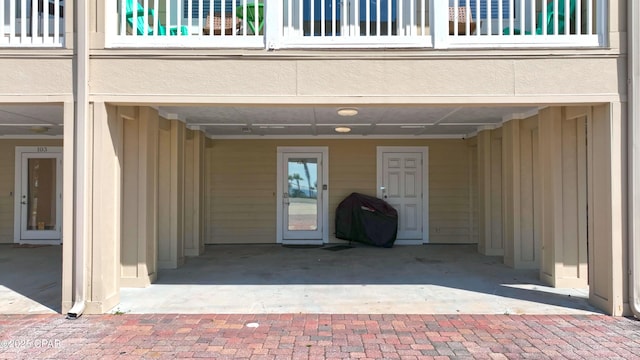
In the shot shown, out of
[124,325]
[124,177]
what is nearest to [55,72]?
[124,177]

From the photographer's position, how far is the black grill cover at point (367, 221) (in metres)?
9.11

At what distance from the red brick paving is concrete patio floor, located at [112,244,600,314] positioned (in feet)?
0.97

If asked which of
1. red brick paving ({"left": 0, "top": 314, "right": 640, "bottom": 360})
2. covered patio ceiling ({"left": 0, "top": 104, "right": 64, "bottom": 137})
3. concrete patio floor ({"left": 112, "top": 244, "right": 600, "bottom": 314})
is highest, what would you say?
covered patio ceiling ({"left": 0, "top": 104, "right": 64, "bottom": 137})

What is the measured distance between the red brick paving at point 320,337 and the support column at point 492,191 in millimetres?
3626

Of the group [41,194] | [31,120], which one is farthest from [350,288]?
[41,194]

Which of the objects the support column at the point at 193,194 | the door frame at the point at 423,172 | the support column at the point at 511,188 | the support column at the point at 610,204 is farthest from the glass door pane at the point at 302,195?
the support column at the point at 610,204

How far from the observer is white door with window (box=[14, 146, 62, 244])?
9.67 meters

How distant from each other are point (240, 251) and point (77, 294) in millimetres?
4212

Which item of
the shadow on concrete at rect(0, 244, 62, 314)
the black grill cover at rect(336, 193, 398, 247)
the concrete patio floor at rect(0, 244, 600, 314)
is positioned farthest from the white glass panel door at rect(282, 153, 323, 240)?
the shadow on concrete at rect(0, 244, 62, 314)

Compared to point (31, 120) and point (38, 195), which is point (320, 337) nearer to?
point (31, 120)

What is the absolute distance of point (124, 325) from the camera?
164 inches

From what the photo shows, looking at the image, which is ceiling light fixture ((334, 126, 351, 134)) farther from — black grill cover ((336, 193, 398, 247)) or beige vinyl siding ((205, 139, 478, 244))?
black grill cover ((336, 193, 398, 247))

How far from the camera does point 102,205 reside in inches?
180

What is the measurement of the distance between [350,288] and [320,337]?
177cm
